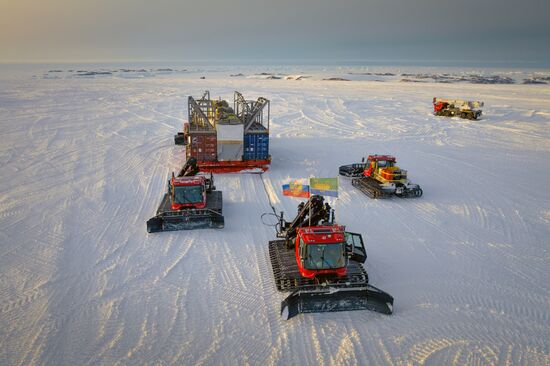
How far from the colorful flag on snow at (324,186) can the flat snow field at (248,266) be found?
2411 millimetres

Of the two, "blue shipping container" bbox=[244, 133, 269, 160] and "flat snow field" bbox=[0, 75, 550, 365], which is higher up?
"blue shipping container" bbox=[244, 133, 269, 160]

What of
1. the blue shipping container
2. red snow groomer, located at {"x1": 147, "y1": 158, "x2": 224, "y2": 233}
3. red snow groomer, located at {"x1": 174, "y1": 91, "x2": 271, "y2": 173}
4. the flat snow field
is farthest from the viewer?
the blue shipping container

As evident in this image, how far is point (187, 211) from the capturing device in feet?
41.1

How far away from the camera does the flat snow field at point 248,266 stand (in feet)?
24.9

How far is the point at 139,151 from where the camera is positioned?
→ 73.4 feet

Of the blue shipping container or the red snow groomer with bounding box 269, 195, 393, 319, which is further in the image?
the blue shipping container

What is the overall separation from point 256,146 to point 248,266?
10470 mm

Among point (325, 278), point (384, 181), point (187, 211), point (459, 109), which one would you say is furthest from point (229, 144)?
point (459, 109)

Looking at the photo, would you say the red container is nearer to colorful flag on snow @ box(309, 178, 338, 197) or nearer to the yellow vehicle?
the yellow vehicle

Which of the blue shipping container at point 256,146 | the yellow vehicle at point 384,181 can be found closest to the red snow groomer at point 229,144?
Answer: the blue shipping container at point 256,146

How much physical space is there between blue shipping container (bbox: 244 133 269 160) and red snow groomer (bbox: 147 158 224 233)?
685 centimetres

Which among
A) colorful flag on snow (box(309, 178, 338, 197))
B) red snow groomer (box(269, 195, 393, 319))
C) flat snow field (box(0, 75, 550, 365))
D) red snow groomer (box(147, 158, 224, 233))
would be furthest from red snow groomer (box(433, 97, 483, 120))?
red snow groomer (box(269, 195, 393, 319))

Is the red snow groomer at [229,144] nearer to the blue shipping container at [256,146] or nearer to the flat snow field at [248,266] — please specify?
the blue shipping container at [256,146]

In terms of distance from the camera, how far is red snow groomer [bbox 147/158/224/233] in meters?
12.2
